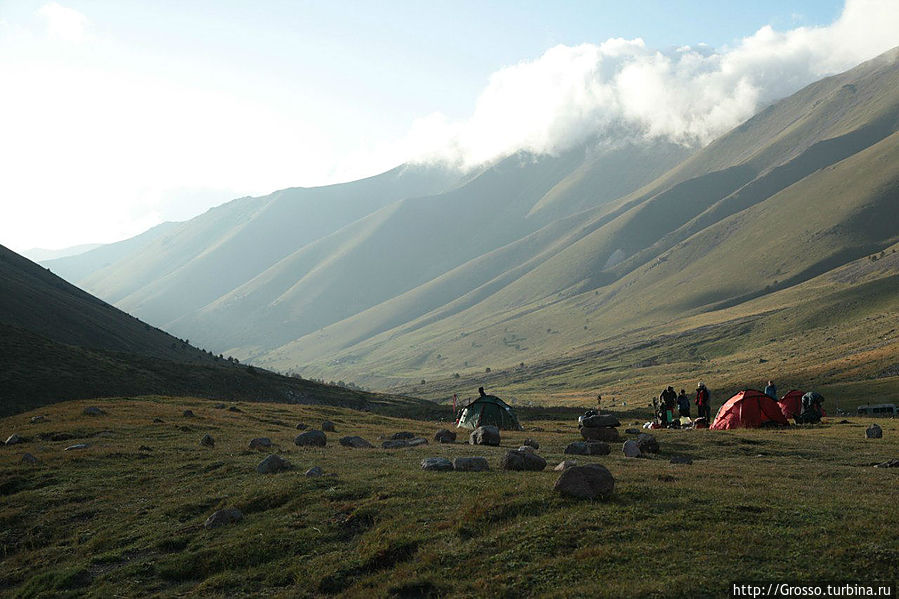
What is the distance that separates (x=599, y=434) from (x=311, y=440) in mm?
16570

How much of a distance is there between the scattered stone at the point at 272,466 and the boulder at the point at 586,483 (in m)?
13.1

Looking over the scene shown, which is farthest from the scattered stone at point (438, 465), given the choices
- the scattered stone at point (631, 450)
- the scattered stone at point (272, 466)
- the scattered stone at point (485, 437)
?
the scattered stone at point (485, 437)

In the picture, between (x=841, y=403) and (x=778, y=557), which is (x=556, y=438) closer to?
(x=778, y=557)

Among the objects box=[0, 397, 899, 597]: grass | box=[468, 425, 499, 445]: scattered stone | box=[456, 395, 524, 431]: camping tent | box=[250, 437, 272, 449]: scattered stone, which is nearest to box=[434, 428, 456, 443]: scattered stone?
box=[468, 425, 499, 445]: scattered stone

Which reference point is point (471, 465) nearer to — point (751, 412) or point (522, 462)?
point (522, 462)

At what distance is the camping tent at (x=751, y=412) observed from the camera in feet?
158

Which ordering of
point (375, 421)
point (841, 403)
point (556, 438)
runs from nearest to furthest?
point (556, 438) → point (375, 421) → point (841, 403)

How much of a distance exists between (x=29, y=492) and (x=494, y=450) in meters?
21.0

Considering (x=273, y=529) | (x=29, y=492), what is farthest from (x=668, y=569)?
(x=29, y=492)

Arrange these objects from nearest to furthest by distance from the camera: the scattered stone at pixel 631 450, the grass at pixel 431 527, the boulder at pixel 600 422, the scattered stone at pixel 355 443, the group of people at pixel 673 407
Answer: the grass at pixel 431 527 → the scattered stone at pixel 631 450 → the scattered stone at pixel 355 443 → the boulder at pixel 600 422 → the group of people at pixel 673 407

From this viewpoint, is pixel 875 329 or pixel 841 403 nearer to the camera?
pixel 841 403

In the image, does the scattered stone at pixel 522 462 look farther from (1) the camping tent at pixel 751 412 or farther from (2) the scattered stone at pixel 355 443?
(1) the camping tent at pixel 751 412

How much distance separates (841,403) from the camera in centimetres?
A: 8356

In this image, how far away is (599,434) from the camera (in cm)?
3872
